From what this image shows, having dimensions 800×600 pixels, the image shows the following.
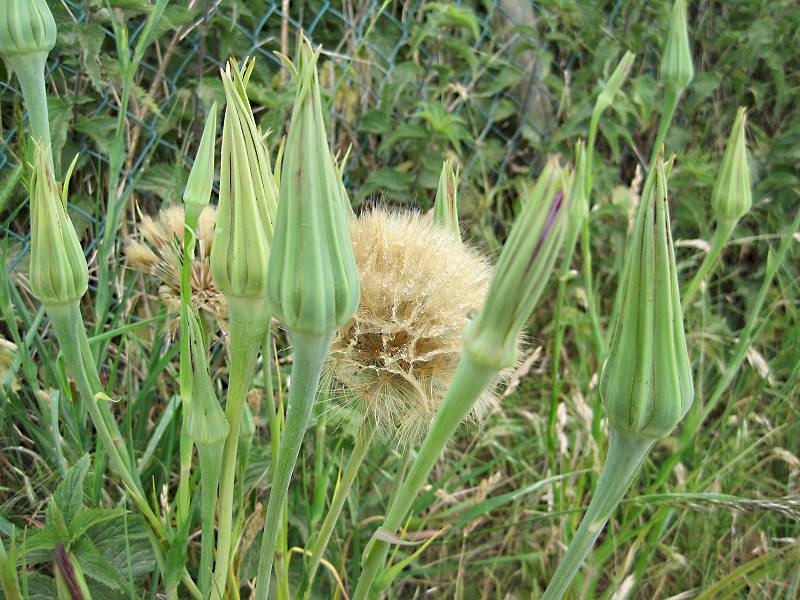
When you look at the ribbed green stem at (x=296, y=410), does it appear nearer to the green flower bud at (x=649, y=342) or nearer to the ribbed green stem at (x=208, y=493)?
the ribbed green stem at (x=208, y=493)

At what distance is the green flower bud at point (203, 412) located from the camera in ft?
2.14

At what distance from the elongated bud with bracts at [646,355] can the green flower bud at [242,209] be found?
11.0 inches

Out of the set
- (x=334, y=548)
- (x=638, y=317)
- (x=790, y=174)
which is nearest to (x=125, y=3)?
(x=334, y=548)

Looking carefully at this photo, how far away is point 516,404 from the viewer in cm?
193

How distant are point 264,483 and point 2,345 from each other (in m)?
0.47

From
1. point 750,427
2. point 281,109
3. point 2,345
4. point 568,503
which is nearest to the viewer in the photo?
point 2,345

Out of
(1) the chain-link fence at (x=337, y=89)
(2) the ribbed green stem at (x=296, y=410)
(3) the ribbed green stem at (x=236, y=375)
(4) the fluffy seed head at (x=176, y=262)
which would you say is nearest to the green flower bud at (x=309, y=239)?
(2) the ribbed green stem at (x=296, y=410)

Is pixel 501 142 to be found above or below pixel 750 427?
above

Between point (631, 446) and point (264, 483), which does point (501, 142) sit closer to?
point (264, 483)

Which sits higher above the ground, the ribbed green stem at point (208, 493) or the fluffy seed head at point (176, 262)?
the fluffy seed head at point (176, 262)

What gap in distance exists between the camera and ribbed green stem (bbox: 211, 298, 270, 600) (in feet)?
2.20

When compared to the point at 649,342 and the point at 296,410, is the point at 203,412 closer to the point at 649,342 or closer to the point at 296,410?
the point at 296,410

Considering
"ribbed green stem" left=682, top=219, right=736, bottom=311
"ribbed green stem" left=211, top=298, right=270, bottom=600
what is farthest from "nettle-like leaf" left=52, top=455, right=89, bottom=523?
"ribbed green stem" left=682, top=219, right=736, bottom=311

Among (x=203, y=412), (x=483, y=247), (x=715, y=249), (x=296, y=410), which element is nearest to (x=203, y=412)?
(x=203, y=412)
